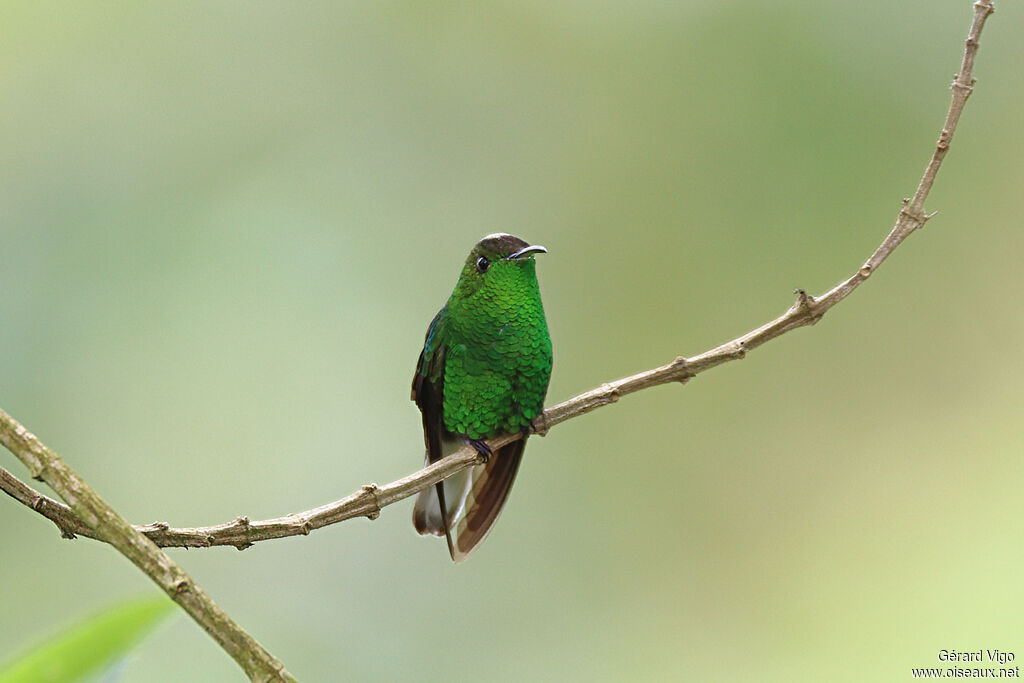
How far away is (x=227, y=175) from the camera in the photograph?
2.76m

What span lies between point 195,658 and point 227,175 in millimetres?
1342

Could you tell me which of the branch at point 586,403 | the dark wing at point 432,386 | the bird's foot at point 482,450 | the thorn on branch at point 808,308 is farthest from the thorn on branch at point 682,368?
the dark wing at point 432,386

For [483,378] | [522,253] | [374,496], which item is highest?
[522,253]

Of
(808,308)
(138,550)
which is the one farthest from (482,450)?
(138,550)

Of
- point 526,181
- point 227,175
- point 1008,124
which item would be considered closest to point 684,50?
point 526,181

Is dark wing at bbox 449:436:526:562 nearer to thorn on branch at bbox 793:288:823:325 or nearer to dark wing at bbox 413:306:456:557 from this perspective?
dark wing at bbox 413:306:456:557

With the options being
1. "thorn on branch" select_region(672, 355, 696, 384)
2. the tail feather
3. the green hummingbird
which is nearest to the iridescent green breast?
the green hummingbird

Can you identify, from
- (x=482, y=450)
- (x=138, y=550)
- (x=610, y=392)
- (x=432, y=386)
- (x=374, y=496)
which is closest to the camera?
(x=138, y=550)

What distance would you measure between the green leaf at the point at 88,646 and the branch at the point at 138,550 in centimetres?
5

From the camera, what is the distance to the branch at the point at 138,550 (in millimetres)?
577

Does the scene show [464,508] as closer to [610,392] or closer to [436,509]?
[436,509]

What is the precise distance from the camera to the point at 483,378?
1338mm

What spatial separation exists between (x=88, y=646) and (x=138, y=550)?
0.11m

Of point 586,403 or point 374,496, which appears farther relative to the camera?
point 586,403
